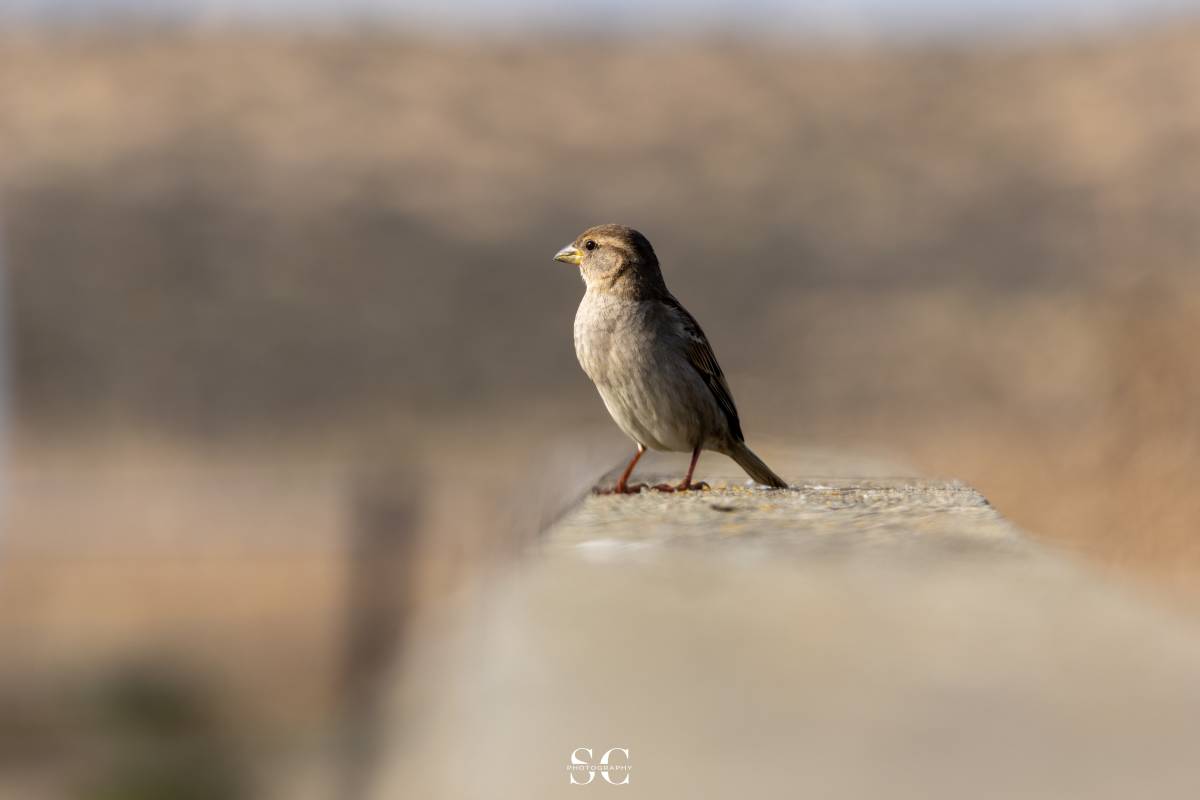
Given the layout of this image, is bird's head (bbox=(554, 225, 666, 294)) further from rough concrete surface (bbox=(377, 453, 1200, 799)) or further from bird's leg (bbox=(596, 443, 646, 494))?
rough concrete surface (bbox=(377, 453, 1200, 799))

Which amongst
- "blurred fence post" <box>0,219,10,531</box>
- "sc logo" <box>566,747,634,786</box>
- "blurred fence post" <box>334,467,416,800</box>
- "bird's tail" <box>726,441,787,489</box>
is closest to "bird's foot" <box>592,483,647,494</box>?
"bird's tail" <box>726,441,787,489</box>

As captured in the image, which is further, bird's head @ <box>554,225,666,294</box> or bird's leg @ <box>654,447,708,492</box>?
bird's leg @ <box>654,447,708,492</box>

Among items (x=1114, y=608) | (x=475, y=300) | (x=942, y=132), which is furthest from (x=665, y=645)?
(x=942, y=132)

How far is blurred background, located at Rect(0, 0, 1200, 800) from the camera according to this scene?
35.8 feet

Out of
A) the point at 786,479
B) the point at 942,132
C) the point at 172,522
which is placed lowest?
the point at 786,479

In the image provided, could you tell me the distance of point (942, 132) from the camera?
39.4 metres

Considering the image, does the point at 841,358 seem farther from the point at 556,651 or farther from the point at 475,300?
the point at 556,651

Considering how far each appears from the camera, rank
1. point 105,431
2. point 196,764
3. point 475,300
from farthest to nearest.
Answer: point 475,300, point 105,431, point 196,764

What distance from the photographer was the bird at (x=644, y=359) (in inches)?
127

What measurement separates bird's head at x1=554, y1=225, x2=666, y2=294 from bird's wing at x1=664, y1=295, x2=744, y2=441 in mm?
160

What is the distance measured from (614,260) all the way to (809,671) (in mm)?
1139

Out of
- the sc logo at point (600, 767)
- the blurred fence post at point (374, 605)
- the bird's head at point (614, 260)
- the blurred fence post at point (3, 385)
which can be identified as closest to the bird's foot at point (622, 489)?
the bird's head at point (614, 260)

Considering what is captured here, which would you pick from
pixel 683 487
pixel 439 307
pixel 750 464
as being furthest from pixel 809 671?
pixel 439 307

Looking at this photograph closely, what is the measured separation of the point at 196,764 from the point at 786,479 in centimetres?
698
